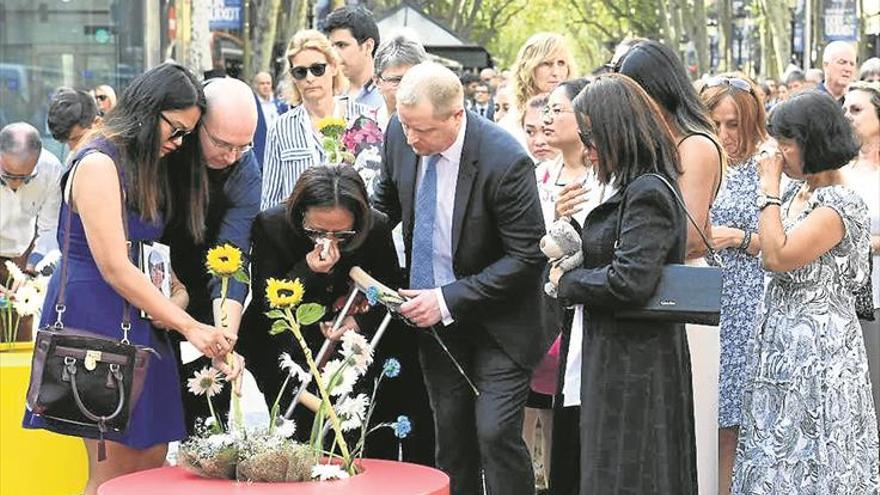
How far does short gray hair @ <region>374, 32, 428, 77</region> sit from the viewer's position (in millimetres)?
8961

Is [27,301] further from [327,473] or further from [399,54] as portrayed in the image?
[327,473]

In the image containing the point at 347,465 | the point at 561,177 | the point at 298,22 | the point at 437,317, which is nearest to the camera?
the point at 347,465

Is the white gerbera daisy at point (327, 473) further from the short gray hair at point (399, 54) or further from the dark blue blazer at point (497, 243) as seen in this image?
the short gray hair at point (399, 54)

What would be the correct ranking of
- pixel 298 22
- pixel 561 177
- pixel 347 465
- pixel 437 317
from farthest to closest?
pixel 298 22
pixel 561 177
pixel 437 317
pixel 347 465

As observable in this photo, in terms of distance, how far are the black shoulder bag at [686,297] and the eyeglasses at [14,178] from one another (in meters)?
6.36

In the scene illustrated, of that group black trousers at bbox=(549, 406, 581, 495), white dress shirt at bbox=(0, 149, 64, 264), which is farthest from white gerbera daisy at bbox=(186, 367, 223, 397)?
white dress shirt at bbox=(0, 149, 64, 264)

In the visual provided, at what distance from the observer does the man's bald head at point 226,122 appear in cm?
679

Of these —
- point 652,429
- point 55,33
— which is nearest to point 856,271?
point 652,429

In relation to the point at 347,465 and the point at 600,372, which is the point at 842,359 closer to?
the point at 600,372

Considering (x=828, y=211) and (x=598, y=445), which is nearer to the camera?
(x=598, y=445)

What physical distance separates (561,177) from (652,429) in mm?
2432

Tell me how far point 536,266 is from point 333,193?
953mm

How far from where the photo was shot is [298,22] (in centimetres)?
4281

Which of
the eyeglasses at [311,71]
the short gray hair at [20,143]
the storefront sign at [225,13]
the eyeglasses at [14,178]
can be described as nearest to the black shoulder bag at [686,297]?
the eyeglasses at [311,71]
